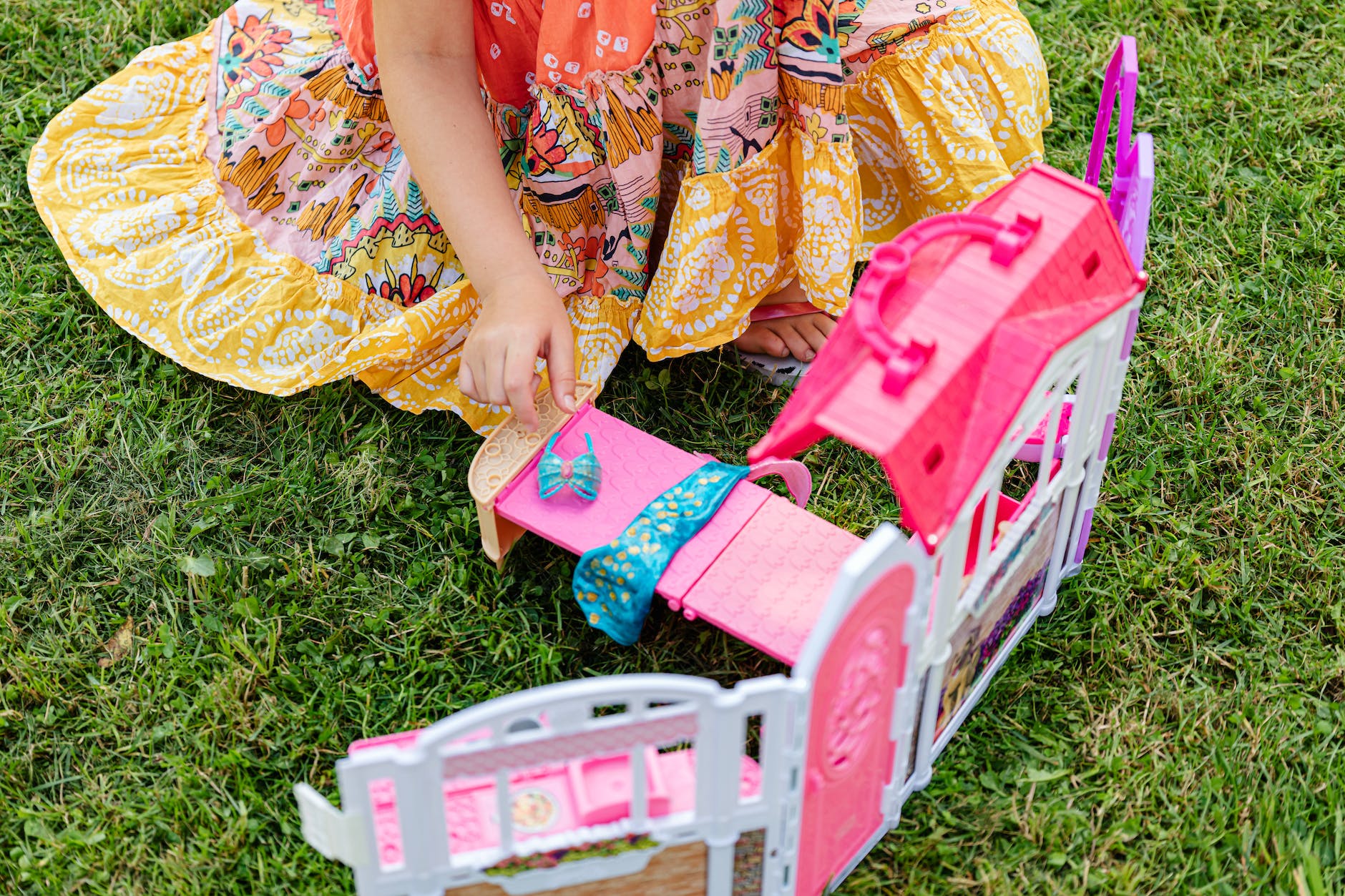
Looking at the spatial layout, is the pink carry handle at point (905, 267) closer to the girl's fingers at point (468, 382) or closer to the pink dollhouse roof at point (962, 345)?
the pink dollhouse roof at point (962, 345)

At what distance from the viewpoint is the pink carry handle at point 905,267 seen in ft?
3.29

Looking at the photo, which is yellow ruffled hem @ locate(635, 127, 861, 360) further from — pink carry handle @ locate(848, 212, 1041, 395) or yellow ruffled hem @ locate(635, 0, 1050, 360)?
pink carry handle @ locate(848, 212, 1041, 395)

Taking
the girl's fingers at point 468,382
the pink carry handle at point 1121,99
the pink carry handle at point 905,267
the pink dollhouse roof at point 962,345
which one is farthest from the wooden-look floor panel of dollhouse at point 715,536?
the pink carry handle at point 1121,99

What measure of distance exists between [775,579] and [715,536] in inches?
3.2

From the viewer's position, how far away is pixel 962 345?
3.35 ft

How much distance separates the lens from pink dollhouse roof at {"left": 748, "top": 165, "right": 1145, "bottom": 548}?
993mm

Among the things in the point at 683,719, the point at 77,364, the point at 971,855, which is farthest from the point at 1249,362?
the point at 77,364

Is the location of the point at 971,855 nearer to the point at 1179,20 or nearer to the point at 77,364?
the point at 77,364

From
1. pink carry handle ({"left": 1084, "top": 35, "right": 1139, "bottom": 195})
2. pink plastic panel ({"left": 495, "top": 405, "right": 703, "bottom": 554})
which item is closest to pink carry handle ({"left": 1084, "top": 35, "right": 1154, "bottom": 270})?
pink carry handle ({"left": 1084, "top": 35, "right": 1139, "bottom": 195})

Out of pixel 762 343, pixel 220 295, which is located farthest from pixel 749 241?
pixel 220 295

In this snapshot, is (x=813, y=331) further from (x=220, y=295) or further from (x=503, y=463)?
(x=220, y=295)

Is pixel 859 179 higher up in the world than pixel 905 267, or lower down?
lower down

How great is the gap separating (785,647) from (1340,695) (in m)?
0.61

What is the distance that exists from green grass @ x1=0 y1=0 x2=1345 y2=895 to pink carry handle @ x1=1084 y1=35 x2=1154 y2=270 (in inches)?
12.6
